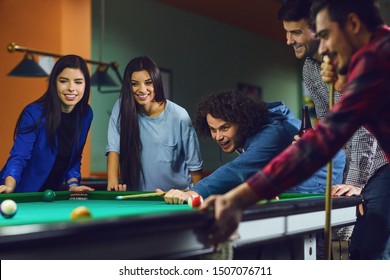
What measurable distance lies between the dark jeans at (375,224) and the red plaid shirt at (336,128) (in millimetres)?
1339

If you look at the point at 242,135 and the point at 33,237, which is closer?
the point at 33,237

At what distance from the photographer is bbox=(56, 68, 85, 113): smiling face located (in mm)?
3558

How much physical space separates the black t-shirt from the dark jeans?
1650 mm

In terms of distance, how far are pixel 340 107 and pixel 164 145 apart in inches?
86.1

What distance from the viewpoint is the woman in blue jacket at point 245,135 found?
2.76 m

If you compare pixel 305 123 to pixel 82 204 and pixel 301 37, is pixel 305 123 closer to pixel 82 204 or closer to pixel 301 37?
pixel 301 37

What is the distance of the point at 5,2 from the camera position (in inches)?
248

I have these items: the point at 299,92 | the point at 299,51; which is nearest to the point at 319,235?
the point at 299,51

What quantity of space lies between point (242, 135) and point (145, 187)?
0.88m

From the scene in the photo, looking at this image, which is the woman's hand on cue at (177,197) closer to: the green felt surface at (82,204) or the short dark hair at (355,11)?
the green felt surface at (82,204)

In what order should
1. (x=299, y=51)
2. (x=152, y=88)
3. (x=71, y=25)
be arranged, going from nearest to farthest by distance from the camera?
1. (x=299, y=51)
2. (x=152, y=88)
3. (x=71, y=25)

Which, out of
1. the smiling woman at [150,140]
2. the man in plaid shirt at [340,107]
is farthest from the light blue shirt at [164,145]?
the man in plaid shirt at [340,107]

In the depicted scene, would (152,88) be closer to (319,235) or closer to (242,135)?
(242,135)

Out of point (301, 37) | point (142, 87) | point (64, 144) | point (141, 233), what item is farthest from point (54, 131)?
A: point (141, 233)
